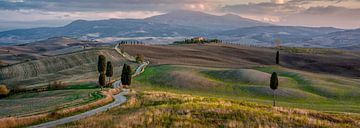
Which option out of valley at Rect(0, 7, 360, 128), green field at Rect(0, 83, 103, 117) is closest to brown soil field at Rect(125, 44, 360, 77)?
valley at Rect(0, 7, 360, 128)

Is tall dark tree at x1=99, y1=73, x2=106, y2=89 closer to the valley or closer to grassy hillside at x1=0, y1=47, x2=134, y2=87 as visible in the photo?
the valley

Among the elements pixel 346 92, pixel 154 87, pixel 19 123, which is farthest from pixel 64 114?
pixel 346 92

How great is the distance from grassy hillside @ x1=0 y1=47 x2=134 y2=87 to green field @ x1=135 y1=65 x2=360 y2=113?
18124 millimetres

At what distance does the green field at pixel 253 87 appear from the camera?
7950cm

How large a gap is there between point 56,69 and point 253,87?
6899 centimetres

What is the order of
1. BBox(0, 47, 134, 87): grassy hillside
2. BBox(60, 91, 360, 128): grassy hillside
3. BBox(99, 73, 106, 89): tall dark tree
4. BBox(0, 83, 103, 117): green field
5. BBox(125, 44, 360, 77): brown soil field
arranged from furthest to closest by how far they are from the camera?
BBox(125, 44, 360, 77): brown soil field → BBox(0, 47, 134, 87): grassy hillside → BBox(99, 73, 106, 89): tall dark tree → BBox(0, 83, 103, 117): green field → BBox(60, 91, 360, 128): grassy hillside

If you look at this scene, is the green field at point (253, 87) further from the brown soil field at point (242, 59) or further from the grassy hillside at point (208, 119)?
the brown soil field at point (242, 59)

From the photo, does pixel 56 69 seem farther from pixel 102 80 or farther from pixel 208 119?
pixel 208 119

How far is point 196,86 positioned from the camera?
87.7m

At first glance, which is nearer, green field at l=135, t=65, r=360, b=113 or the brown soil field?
green field at l=135, t=65, r=360, b=113

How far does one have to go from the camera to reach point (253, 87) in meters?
87.0

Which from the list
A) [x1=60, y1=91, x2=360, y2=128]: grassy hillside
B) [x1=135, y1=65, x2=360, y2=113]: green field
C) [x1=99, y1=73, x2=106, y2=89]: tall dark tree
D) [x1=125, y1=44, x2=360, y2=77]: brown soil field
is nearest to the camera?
[x1=60, y1=91, x2=360, y2=128]: grassy hillside

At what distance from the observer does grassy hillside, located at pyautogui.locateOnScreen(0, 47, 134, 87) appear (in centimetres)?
11372

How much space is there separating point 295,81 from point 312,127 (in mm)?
74311
